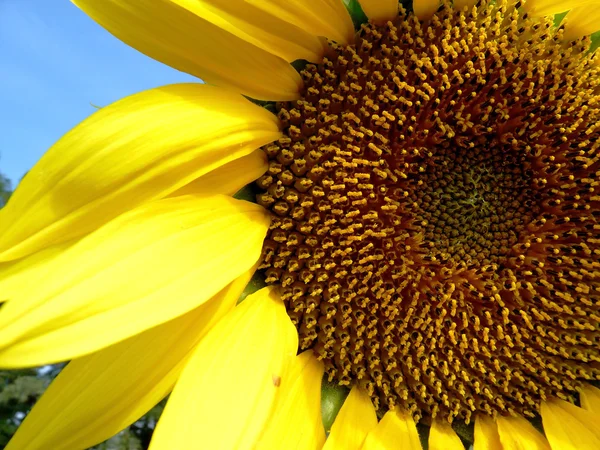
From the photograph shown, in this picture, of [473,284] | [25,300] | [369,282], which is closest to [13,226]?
[25,300]

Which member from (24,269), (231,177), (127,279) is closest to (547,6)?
(231,177)

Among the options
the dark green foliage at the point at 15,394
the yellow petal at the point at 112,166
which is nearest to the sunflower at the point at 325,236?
the yellow petal at the point at 112,166

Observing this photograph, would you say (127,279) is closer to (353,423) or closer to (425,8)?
(353,423)

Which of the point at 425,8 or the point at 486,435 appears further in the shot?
the point at 486,435

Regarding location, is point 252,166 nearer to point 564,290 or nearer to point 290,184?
point 290,184

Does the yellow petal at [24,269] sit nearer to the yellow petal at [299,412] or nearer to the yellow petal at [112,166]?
the yellow petal at [112,166]

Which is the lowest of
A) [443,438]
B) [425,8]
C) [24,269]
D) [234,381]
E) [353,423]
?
[443,438]

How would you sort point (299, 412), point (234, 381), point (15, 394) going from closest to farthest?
1. point (234, 381)
2. point (299, 412)
3. point (15, 394)
